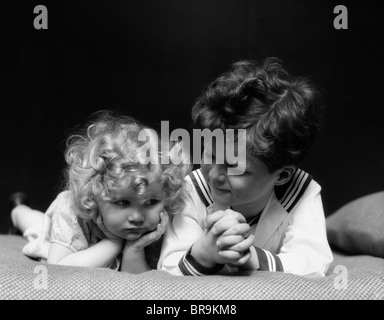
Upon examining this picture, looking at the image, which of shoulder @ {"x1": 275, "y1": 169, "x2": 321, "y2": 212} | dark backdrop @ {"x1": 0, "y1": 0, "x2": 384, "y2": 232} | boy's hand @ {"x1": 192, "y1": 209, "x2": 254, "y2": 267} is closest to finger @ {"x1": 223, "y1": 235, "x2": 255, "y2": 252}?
boy's hand @ {"x1": 192, "y1": 209, "x2": 254, "y2": 267}

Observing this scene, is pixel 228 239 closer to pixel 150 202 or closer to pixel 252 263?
pixel 252 263

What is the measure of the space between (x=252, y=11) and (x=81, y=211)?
1.34 metres

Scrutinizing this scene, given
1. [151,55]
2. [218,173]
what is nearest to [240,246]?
[218,173]

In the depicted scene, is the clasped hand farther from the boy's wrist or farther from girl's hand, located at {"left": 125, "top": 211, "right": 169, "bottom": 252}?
girl's hand, located at {"left": 125, "top": 211, "right": 169, "bottom": 252}

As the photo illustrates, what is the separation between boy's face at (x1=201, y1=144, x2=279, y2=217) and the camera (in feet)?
4.15

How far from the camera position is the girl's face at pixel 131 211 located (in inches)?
49.6

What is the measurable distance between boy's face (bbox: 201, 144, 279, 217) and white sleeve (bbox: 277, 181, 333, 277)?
9cm

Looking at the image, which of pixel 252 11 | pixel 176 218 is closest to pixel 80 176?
pixel 176 218

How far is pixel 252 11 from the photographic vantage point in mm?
2387

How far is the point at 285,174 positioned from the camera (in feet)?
4.50

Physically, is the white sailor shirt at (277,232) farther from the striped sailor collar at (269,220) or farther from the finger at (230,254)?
the finger at (230,254)

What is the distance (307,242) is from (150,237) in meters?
0.33
